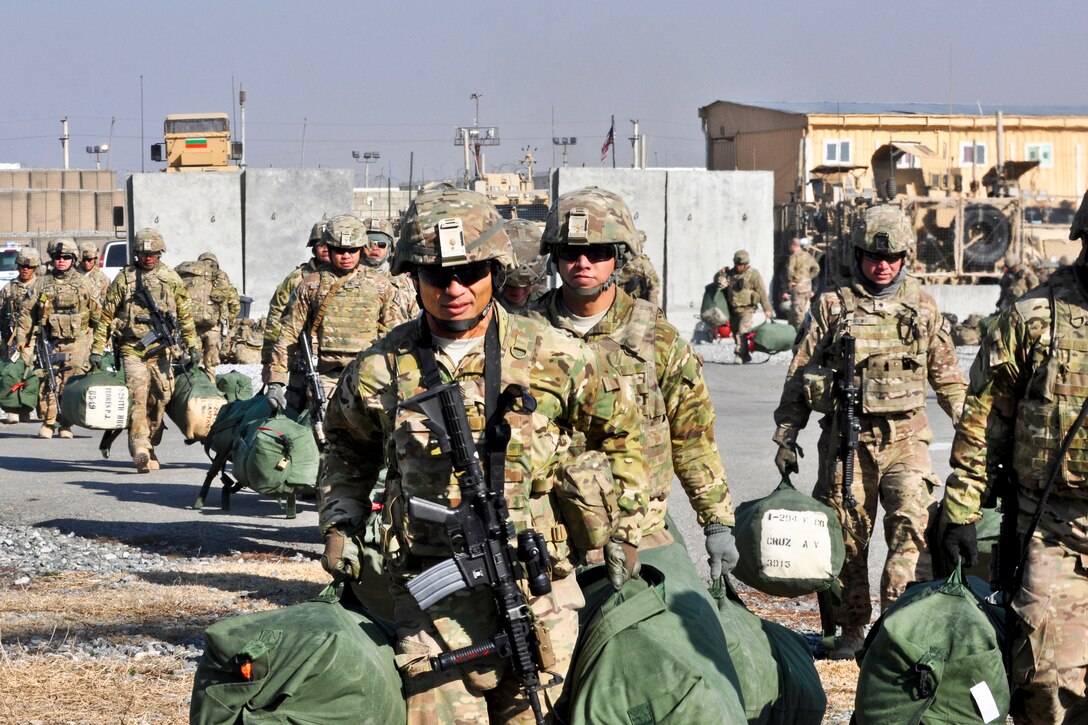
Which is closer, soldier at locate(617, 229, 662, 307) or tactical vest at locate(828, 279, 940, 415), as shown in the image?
tactical vest at locate(828, 279, 940, 415)

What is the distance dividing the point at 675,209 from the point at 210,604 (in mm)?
21713

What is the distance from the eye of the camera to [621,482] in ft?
14.0

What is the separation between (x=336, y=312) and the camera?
1046cm

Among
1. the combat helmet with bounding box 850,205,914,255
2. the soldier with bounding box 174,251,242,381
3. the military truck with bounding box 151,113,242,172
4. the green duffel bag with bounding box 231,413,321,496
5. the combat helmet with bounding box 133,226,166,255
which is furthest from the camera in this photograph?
the military truck with bounding box 151,113,242,172

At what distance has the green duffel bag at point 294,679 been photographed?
3.95 meters

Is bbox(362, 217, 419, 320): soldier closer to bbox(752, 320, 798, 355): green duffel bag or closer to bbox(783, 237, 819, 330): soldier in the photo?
bbox(752, 320, 798, 355): green duffel bag

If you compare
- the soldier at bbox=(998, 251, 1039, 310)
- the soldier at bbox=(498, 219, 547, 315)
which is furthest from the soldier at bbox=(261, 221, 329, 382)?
the soldier at bbox=(998, 251, 1039, 310)

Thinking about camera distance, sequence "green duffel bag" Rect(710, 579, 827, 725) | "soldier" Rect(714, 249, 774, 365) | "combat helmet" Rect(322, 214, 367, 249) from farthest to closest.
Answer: "soldier" Rect(714, 249, 774, 365), "combat helmet" Rect(322, 214, 367, 249), "green duffel bag" Rect(710, 579, 827, 725)

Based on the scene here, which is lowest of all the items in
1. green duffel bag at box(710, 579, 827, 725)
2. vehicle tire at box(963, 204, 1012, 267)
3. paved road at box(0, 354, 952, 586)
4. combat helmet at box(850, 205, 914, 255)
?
paved road at box(0, 354, 952, 586)

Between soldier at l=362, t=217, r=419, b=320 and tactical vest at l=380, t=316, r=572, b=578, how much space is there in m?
3.52

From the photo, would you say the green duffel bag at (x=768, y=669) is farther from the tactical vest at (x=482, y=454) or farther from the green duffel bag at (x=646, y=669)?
the tactical vest at (x=482, y=454)

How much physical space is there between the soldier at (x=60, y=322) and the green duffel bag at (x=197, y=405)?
14.7ft

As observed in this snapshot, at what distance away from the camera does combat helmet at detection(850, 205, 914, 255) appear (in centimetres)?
742

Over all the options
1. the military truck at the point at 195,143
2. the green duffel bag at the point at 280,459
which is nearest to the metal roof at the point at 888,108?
the military truck at the point at 195,143
